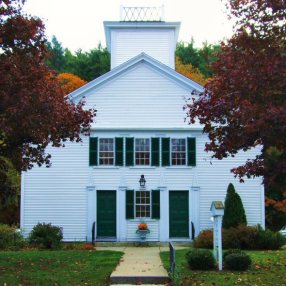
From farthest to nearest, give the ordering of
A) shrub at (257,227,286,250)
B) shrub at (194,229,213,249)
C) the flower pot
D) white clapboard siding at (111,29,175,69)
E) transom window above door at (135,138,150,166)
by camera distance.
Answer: white clapboard siding at (111,29,175,69) < transom window above door at (135,138,150,166) < the flower pot < shrub at (194,229,213,249) < shrub at (257,227,286,250)

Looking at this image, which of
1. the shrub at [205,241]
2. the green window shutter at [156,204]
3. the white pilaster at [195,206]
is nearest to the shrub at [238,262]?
the shrub at [205,241]

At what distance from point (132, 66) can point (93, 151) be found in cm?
→ 420

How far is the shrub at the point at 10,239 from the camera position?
2067 centimetres

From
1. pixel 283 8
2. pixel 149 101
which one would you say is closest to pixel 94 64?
pixel 149 101

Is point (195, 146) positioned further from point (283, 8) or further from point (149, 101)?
point (283, 8)

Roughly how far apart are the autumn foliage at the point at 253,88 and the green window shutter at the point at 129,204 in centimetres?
1277

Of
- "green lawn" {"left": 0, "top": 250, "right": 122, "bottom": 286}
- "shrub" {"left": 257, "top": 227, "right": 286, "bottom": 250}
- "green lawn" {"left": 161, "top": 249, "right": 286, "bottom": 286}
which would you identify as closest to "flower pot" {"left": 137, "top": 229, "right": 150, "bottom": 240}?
"shrub" {"left": 257, "top": 227, "right": 286, "bottom": 250}

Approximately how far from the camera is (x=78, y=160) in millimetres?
24297

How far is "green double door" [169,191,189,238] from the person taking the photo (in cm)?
2402

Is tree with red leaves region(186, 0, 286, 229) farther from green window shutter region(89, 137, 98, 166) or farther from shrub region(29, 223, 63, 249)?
green window shutter region(89, 137, 98, 166)

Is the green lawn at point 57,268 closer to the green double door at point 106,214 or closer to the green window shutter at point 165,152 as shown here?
the green double door at point 106,214

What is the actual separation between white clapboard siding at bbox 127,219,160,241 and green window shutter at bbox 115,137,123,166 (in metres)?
2.63

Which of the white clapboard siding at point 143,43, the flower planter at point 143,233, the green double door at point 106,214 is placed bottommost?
the flower planter at point 143,233

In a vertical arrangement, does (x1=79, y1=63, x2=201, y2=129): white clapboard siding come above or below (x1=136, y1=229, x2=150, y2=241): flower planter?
above
